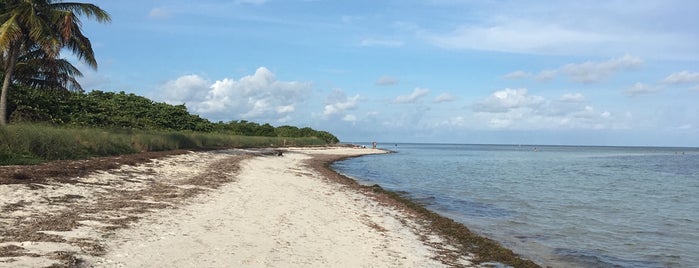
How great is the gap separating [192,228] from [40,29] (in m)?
17.6

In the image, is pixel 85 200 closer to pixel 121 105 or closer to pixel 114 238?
pixel 114 238

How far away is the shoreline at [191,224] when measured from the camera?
7531mm

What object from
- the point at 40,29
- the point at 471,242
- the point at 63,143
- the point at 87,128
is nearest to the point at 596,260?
the point at 471,242

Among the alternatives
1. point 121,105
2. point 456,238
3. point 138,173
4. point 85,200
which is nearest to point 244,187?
point 138,173

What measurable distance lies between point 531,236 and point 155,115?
53.3m

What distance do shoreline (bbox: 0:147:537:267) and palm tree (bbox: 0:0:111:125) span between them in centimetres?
867

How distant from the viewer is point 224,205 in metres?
13.2

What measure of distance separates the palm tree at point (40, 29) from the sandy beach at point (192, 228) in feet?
32.6

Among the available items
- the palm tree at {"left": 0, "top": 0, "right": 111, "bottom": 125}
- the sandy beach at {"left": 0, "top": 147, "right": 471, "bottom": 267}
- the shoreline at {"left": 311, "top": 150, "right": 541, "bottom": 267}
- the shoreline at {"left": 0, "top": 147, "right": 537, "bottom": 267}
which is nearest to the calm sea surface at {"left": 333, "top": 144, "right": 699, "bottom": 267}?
the shoreline at {"left": 311, "top": 150, "right": 541, "bottom": 267}

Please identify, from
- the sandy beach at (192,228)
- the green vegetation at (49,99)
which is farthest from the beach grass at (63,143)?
the sandy beach at (192,228)

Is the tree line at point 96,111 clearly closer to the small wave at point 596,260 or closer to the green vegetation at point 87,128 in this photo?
the green vegetation at point 87,128

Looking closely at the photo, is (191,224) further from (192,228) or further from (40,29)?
(40,29)

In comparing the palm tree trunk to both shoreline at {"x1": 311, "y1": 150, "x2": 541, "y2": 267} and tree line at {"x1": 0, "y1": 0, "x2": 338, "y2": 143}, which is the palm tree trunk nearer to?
tree line at {"x1": 0, "y1": 0, "x2": 338, "y2": 143}

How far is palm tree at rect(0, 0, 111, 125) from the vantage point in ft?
72.1
